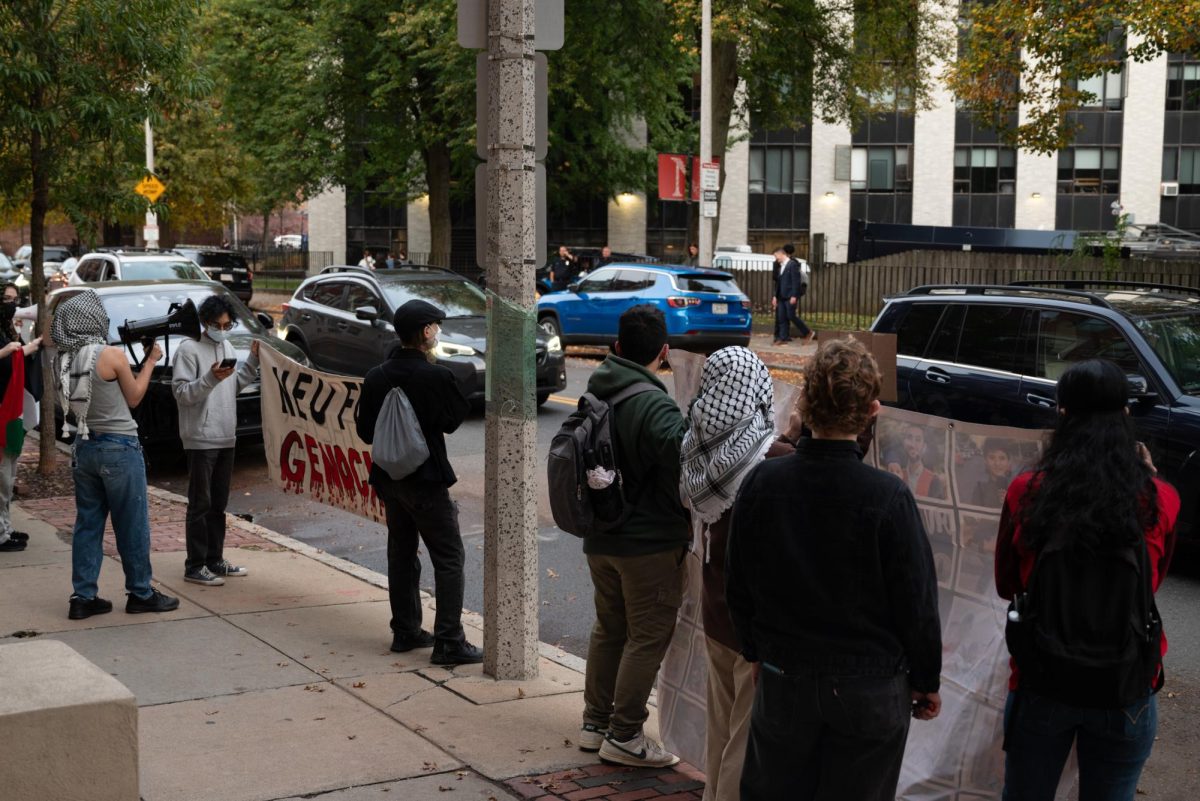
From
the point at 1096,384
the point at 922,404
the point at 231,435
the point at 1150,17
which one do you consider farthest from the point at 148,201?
the point at 1150,17

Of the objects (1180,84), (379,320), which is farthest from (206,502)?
(1180,84)

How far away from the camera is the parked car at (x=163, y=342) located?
12.4m

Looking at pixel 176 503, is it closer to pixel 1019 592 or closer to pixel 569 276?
pixel 1019 592

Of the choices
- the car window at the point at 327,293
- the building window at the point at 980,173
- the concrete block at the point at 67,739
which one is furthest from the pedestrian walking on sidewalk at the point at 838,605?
the building window at the point at 980,173

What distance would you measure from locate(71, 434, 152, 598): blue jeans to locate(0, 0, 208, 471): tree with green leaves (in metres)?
4.92

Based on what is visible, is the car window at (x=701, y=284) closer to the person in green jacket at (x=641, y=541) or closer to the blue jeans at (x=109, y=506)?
the blue jeans at (x=109, y=506)

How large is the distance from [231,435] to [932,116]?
152 feet

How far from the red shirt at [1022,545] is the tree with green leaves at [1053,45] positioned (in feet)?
49.2

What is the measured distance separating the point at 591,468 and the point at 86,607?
12.7 ft

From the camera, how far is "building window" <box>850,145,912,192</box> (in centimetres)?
5147

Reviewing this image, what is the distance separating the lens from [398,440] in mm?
6480

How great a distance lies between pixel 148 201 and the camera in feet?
42.7

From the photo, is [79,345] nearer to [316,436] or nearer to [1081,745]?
[316,436]

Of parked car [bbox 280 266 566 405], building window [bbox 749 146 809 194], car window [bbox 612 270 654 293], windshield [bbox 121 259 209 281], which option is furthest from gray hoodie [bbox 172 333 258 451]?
building window [bbox 749 146 809 194]
